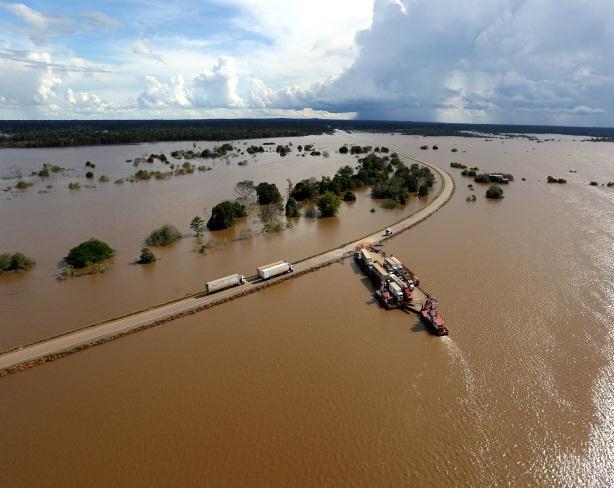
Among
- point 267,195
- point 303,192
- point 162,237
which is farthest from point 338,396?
point 303,192

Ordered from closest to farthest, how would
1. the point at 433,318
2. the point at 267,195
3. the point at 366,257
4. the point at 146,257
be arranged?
the point at 433,318, the point at 366,257, the point at 146,257, the point at 267,195

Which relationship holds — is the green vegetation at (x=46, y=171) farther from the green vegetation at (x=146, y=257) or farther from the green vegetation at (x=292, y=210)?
the green vegetation at (x=292, y=210)

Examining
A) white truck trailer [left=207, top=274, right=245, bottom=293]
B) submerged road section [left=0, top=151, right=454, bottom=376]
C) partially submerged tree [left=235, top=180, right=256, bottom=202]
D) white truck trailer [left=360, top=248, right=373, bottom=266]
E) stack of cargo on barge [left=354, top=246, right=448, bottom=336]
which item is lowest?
partially submerged tree [left=235, top=180, right=256, bottom=202]

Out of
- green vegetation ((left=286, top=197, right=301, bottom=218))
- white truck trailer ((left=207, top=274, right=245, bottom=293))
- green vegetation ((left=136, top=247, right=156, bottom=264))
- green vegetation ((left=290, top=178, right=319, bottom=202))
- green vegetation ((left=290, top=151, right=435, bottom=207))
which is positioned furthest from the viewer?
green vegetation ((left=290, top=151, right=435, bottom=207))

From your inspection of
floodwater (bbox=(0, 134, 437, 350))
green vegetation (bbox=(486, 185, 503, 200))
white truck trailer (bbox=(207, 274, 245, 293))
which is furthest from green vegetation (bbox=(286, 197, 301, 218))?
green vegetation (bbox=(486, 185, 503, 200))

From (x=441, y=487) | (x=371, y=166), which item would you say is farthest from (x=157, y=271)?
(x=371, y=166)

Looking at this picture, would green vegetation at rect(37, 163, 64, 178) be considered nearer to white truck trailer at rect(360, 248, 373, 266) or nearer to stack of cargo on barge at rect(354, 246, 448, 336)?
white truck trailer at rect(360, 248, 373, 266)

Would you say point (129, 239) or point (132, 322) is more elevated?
point (132, 322)

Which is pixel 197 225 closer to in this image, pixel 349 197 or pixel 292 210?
pixel 292 210
